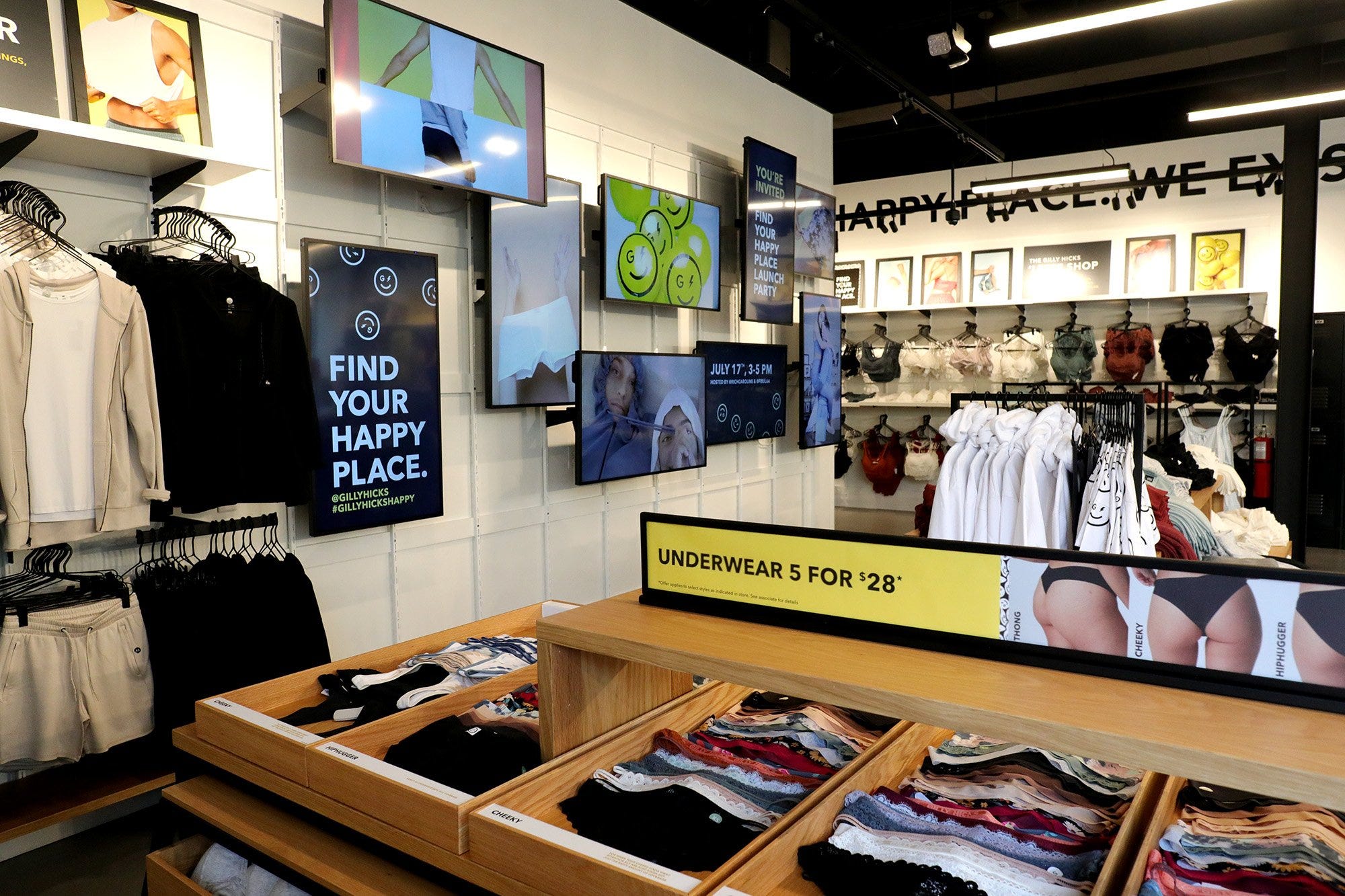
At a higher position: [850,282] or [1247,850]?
[850,282]

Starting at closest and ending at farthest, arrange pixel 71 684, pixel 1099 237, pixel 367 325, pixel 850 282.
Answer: pixel 71 684 < pixel 367 325 < pixel 1099 237 < pixel 850 282

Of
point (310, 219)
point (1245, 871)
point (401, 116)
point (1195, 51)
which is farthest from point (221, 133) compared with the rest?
point (1195, 51)

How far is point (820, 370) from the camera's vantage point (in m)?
6.46

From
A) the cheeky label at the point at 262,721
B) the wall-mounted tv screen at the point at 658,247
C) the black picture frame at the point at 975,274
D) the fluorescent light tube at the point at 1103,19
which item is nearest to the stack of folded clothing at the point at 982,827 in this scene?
the cheeky label at the point at 262,721

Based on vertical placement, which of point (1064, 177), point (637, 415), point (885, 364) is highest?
point (1064, 177)

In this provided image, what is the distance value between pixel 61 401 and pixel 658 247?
316cm

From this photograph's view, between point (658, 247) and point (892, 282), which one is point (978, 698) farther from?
point (892, 282)

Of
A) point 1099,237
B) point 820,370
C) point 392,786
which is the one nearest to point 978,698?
point 392,786

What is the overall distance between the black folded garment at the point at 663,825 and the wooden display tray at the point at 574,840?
3 cm

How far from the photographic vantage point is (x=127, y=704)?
8.21ft

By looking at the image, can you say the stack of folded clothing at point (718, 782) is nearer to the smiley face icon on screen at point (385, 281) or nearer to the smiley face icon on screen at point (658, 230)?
the smiley face icon on screen at point (385, 281)

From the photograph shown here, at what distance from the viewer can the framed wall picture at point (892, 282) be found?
931 centimetres

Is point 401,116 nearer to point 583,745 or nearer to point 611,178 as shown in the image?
point 611,178

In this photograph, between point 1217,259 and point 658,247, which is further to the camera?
point 1217,259
